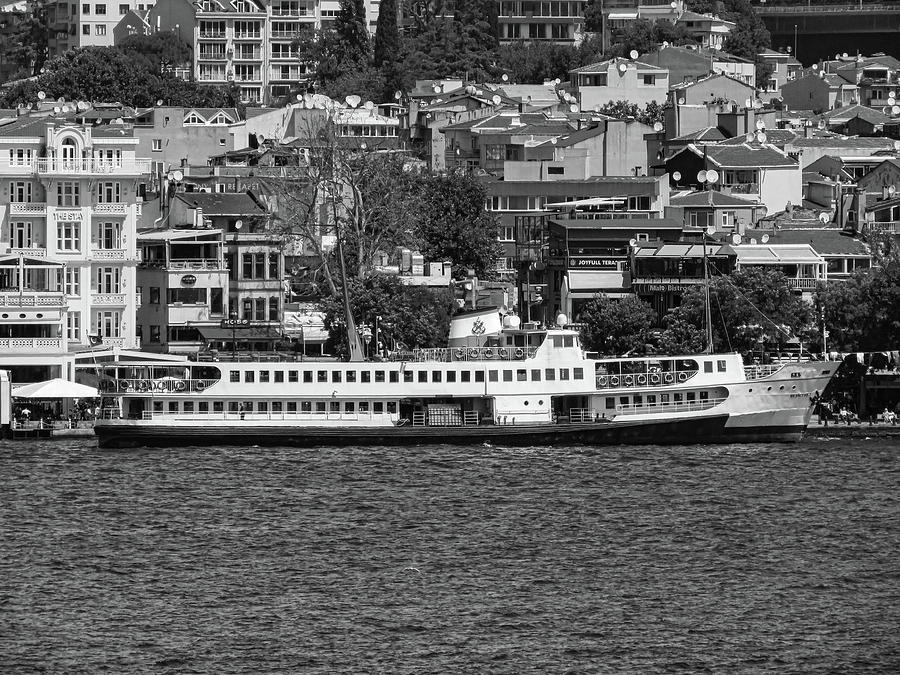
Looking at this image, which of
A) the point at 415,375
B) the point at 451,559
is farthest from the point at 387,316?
the point at 451,559

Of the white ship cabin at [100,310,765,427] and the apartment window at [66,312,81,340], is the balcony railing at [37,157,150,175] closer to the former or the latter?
the apartment window at [66,312,81,340]

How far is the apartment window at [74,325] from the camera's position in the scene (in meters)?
108

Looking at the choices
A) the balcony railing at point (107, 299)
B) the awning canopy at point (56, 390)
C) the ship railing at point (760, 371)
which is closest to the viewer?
the ship railing at point (760, 371)

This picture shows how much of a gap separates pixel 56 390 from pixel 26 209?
16.8m

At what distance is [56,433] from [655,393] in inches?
804

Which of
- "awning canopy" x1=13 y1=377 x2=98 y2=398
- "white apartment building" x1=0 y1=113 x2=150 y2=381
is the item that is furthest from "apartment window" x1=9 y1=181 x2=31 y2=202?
"awning canopy" x1=13 y1=377 x2=98 y2=398

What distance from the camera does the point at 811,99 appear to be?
185125 millimetres

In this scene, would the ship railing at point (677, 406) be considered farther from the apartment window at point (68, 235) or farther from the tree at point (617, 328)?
the apartment window at point (68, 235)

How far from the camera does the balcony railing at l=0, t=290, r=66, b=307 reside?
10125cm

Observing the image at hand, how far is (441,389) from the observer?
94625mm

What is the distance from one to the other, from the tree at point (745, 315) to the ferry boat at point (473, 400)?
26.2 ft

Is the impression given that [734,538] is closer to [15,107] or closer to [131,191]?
[131,191]

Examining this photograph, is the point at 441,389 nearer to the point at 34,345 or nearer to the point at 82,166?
the point at 34,345

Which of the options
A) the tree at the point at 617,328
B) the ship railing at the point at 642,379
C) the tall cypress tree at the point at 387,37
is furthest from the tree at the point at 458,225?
the tall cypress tree at the point at 387,37
